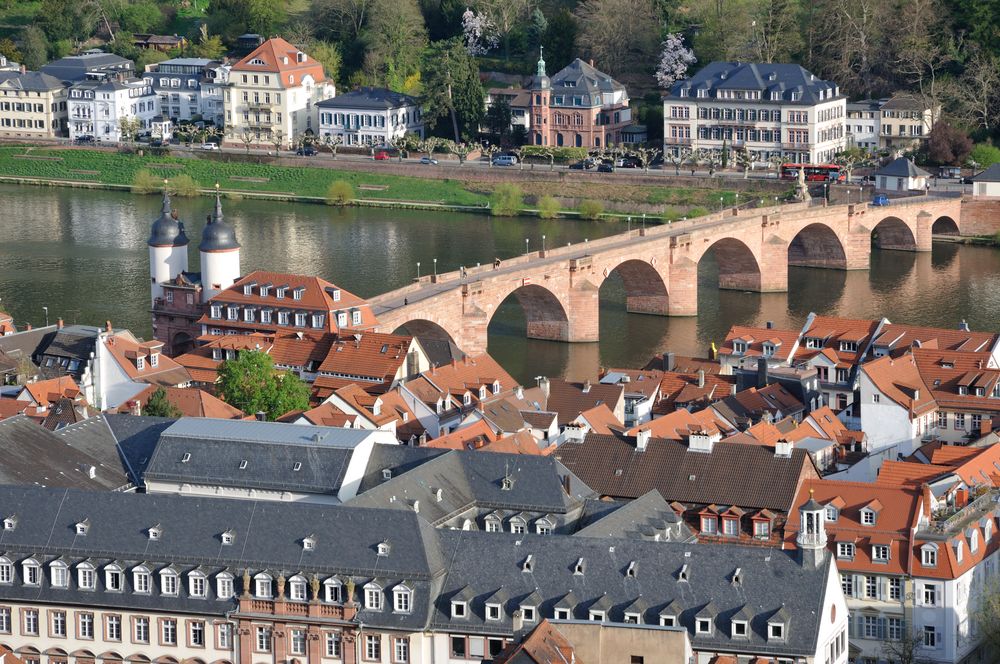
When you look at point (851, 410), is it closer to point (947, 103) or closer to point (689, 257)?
point (689, 257)

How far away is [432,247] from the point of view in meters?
154

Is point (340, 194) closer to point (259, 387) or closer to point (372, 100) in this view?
point (372, 100)

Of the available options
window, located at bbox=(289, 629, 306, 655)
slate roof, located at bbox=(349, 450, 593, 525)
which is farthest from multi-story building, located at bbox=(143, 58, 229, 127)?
window, located at bbox=(289, 629, 306, 655)

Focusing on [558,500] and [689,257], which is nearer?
[558,500]

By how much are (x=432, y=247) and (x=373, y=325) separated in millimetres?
46200

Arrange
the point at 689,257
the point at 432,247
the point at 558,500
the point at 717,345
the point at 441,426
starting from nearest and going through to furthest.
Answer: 1. the point at 558,500
2. the point at 441,426
3. the point at 717,345
4. the point at 689,257
5. the point at 432,247

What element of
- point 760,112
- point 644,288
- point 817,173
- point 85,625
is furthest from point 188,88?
point 85,625

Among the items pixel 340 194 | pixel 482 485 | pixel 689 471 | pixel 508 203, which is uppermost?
pixel 340 194

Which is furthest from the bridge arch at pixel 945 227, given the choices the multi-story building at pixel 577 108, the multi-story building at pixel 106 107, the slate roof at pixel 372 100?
the multi-story building at pixel 106 107

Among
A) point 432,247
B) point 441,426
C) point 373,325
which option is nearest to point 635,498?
point 441,426

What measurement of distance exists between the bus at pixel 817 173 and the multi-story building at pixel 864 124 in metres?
6.80

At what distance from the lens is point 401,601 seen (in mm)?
65812

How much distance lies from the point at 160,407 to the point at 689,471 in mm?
22534

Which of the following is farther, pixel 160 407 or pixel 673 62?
pixel 673 62
